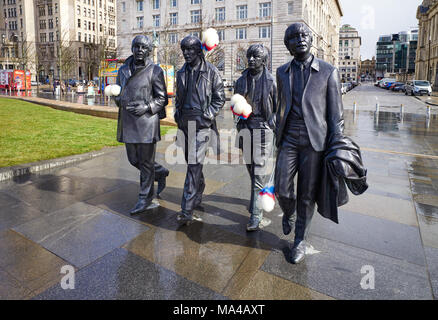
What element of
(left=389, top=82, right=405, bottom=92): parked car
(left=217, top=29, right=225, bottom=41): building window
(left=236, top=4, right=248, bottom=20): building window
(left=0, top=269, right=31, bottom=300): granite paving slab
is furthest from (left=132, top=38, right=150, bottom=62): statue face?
(left=217, top=29, right=225, bottom=41): building window

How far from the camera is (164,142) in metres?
9.80

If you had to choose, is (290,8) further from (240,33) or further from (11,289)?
(11,289)

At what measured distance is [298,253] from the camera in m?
3.34

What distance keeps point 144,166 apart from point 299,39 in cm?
254

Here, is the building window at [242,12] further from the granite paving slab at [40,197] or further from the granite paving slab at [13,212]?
the granite paving slab at [13,212]

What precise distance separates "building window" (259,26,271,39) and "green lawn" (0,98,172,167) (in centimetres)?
5228

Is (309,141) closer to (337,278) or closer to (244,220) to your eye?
(337,278)

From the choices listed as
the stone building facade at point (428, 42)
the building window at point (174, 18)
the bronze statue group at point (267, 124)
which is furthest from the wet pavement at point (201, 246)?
the stone building facade at point (428, 42)

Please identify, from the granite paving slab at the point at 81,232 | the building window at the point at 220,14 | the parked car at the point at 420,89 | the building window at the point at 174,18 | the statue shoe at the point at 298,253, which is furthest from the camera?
the building window at the point at 174,18

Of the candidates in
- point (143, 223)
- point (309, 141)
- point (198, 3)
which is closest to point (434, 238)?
point (309, 141)

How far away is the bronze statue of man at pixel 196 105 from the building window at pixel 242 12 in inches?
2474

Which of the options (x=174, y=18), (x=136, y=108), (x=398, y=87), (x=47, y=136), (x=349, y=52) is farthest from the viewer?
(x=349, y=52)

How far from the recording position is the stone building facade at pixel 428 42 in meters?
70.0

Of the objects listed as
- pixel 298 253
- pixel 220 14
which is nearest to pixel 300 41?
pixel 298 253
